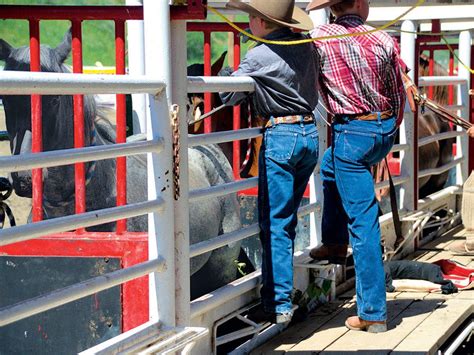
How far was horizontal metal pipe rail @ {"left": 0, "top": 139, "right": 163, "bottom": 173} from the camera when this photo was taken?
10.2 ft

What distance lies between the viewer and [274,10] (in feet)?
15.5

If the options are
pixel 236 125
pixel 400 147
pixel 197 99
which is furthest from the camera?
pixel 197 99

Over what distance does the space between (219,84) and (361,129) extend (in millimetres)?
904

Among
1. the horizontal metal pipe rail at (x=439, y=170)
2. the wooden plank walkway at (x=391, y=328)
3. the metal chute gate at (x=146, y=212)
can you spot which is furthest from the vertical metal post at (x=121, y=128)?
the horizontal metal pipe rail at (x=439, y=170)

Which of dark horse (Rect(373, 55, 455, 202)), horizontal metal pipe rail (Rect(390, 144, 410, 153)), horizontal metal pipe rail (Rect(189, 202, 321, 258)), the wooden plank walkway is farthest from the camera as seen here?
dark horse (Rect(373, 55, 455, 202))

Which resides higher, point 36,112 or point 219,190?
point 36,112

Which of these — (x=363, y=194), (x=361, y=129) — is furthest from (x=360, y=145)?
(x=363, y=194)

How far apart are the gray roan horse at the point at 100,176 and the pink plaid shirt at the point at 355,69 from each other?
3.22ft

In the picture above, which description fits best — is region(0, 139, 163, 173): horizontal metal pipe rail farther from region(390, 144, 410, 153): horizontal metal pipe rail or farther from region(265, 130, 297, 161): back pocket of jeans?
region(390, 144, 410, 153): horizontal metal pipe rail

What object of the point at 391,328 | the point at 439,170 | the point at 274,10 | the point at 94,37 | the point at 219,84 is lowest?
the point at 391,328

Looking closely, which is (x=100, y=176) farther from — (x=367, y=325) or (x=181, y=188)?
(x=367, y=325)

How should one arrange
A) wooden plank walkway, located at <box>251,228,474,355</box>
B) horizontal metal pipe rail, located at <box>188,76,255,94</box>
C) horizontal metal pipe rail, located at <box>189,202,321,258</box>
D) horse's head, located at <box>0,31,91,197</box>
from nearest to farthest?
horizontal metal pipe rail, located at <box>188,76,255,94</box> → horizontal metal pipe rail, located at <box>189,202,321,258</box> → wooden plank walkway, located at <box>251,228,474,355</box> → horse's head, located at <box>0,31,91,197</box>

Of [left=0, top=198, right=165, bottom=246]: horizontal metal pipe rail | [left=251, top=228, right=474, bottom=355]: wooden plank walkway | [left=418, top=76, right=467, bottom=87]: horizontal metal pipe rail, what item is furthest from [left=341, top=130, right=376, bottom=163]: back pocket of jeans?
[left=418, top=76, right=467, bottom=87]: horizontal metal pipe rail

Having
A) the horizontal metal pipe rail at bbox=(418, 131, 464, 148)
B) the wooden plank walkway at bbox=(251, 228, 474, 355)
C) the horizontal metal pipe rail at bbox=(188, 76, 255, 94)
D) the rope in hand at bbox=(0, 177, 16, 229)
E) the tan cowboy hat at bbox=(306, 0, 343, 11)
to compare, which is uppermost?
the tan cowboy hat at bbox=(306, 0, 343, 11)
